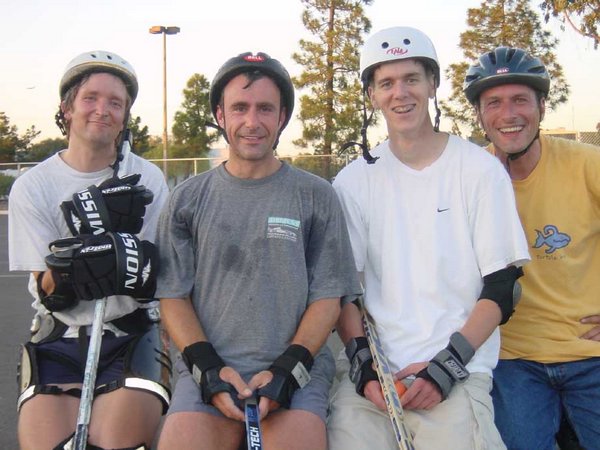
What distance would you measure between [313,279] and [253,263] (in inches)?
12.5

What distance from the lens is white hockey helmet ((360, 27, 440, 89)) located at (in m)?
3.50

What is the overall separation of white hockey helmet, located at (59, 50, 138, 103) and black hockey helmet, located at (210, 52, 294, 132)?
2.18ft

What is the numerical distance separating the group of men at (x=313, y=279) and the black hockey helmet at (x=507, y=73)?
296 millimetres

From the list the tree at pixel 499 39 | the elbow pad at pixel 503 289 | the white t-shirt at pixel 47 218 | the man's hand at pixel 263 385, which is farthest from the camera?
the tree at pixel 499 39

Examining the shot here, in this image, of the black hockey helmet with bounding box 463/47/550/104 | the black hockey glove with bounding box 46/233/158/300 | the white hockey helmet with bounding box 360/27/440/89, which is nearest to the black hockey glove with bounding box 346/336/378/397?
the black hockey glove with bounding box 46/233/158/300

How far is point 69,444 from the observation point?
3.02m

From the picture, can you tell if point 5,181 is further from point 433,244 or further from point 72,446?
point 433,244

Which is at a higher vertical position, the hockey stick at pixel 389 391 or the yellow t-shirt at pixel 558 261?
the yellow t-shirt at pixel 558 261

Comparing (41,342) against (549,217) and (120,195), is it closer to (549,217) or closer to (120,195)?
(120,195)

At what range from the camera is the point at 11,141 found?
49062 mm

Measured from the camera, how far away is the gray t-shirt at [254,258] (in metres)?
3.21

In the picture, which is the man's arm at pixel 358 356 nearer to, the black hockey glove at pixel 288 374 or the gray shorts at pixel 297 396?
the gray shorts at pixel 297 396

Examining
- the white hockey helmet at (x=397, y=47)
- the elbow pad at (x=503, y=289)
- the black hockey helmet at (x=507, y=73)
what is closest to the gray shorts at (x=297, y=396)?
the elbow pad at (x=503, y=289)

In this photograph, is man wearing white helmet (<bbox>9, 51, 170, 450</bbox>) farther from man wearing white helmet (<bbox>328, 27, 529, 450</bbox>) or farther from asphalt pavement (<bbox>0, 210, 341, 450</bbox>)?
asphalt pavement (<bbox>0, 210, 341, 450</bbox>)
